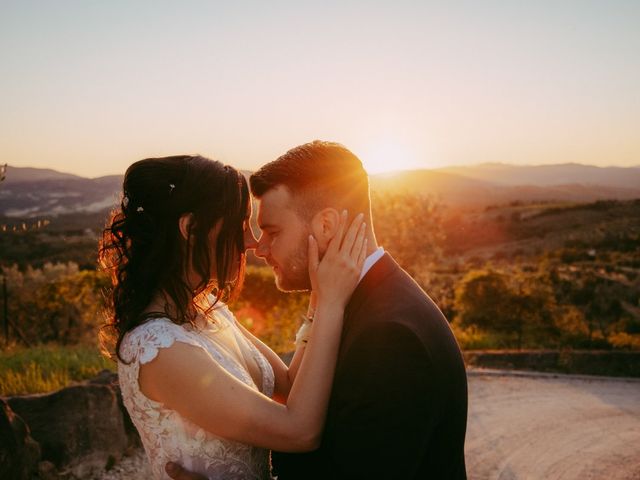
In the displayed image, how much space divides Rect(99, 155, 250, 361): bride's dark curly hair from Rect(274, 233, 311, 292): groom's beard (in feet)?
0.91

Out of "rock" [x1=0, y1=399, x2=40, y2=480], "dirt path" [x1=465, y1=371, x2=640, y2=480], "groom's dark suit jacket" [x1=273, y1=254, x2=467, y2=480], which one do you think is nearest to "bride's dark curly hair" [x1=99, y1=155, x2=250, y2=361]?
"groom's dark suit jacket" [x1=273, y1=254, x2=467, y2=480]

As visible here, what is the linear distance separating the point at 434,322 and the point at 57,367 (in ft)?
25.8

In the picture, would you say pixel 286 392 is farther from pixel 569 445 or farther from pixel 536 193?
pixel 536 193

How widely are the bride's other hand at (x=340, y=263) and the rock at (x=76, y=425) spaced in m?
4.60

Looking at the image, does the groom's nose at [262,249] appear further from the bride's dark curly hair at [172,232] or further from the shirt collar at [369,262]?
the shirt collar at [369,262]

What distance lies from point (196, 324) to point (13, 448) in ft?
9.76

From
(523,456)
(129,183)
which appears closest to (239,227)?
(129,183)

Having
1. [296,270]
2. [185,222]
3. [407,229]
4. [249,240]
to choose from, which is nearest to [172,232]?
[185,222]

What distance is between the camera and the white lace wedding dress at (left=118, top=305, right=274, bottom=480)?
240 centimetres

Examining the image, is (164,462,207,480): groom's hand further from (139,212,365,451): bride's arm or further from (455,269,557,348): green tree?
(455,269,557,348): green tree

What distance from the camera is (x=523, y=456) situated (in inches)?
283

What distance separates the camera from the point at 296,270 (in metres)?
2.88

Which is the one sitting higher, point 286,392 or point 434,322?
point 434,322

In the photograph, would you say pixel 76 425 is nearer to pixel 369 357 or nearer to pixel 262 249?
pixel 262 249
